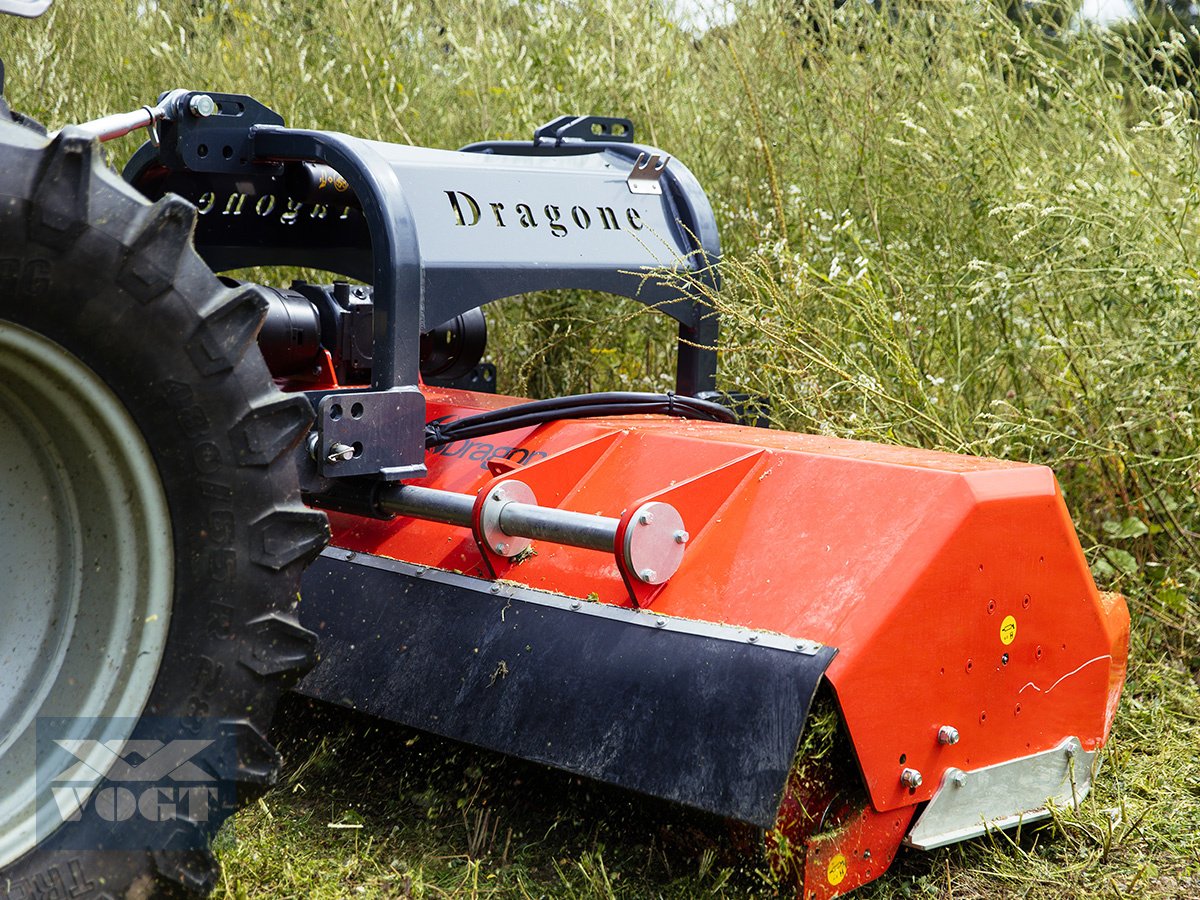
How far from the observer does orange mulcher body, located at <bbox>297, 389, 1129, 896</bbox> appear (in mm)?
2002

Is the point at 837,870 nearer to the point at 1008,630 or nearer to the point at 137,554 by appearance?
the point at 1008,630

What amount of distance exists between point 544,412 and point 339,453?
19.9 inches

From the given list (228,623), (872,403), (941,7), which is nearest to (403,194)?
(228,623)

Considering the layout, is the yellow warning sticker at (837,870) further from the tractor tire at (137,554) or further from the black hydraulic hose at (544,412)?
the black hydraulic hose at (544,412)

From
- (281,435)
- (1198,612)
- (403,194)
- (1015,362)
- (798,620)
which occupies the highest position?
(403,194)

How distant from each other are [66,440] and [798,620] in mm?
1114

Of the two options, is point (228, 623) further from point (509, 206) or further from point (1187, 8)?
point (1187, 8)

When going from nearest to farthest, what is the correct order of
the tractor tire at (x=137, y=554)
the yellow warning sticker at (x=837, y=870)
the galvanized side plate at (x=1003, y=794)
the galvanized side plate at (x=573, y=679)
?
the tractor tire at (x=137, y=554) < the galvanized side plate at (x=573, y=679) < the yellow warning sticker at (x=837, y=870) < the galvanized side plate at (x=1003, y=794)

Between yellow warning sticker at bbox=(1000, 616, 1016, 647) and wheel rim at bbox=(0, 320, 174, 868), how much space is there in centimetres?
136

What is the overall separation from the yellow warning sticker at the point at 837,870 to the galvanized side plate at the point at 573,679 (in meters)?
0.25

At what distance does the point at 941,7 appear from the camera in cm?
445

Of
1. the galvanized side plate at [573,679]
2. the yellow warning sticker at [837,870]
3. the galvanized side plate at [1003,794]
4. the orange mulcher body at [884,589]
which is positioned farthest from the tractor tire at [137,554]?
the galvanized side plate at [1003,794]

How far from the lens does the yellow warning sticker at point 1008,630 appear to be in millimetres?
2169

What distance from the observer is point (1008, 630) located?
85.9 inches
